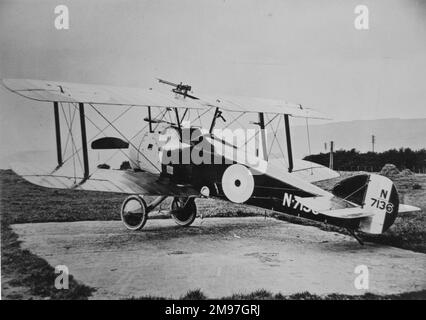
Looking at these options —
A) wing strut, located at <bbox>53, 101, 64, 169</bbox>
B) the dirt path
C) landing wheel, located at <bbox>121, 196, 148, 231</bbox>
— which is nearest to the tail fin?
the dirt path

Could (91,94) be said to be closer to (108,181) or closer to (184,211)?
(108,181)

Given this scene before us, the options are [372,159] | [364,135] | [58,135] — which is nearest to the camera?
[58,135]

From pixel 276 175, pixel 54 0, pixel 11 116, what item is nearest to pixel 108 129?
pixel 11 116

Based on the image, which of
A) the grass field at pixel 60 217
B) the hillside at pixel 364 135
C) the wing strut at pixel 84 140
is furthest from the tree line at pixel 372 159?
the wing strut at pixel 84 140

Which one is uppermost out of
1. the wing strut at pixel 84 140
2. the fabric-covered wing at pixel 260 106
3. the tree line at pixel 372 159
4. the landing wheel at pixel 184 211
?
the fabric-covered wing at pixel 260 106

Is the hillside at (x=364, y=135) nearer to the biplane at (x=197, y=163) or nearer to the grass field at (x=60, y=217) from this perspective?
the biplane at (x=197, y=163)

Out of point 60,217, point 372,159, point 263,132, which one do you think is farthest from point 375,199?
point 60,217
